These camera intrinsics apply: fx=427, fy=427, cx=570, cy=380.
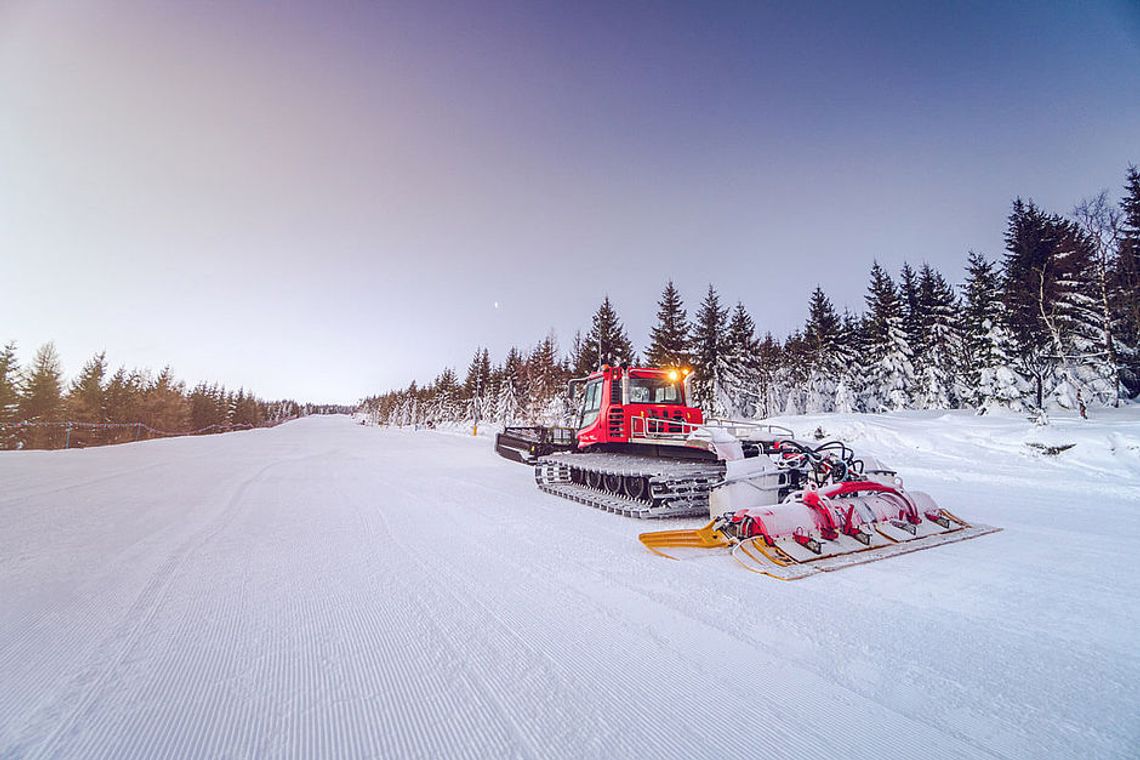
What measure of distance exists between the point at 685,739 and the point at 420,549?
3.64m

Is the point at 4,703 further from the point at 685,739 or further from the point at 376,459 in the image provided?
the point at 376,459

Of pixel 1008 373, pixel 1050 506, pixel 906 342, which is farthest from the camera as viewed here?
pixel 906 342

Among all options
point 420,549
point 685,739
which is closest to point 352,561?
point 420,549

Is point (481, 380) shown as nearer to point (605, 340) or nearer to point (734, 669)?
point (605, 340)

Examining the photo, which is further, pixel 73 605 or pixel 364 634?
pixel 73 605

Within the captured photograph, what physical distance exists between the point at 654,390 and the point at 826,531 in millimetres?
5282

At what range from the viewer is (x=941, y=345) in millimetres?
34281

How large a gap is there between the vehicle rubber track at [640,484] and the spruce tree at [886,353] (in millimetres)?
33885

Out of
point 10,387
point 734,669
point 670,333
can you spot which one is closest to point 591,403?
point 734,669

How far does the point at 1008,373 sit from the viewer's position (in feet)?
77.2

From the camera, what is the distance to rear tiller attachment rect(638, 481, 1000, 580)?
427 cm

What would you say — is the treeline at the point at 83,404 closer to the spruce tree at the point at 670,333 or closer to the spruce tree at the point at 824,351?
the spruce tree at the point at 670,333

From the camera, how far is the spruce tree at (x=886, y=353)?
108 ft

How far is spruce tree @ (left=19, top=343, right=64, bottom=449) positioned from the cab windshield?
56068 millimetres
